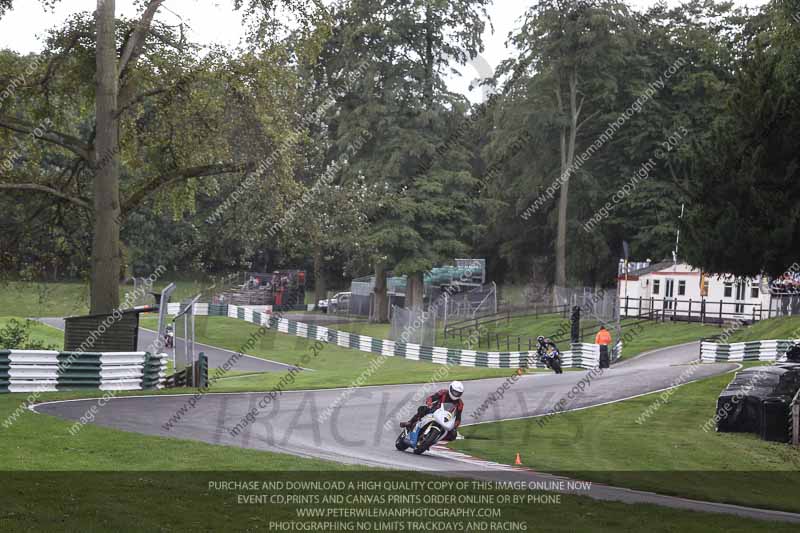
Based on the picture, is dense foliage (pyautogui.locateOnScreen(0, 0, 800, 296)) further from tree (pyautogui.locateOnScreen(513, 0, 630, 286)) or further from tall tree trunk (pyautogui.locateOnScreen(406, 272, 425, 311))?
tall tree trunk (pyautogui.locateOnScreen(406, 272, 425, 311))

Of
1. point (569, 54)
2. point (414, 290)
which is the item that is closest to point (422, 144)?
point (414, 290)

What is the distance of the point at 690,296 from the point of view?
2215 inches

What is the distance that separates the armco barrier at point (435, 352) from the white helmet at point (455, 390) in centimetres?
2197

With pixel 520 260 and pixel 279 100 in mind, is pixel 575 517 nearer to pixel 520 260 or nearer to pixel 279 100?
pixel 279 100

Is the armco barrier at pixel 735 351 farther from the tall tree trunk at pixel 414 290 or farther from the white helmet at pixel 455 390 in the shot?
the tall tree trunk at pixel 414 290

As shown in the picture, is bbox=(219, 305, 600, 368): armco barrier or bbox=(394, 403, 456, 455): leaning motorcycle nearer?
bbox=(394, 403, 456, 455): leaning motorcycle

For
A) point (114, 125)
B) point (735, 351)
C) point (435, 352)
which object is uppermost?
point (114, 125)

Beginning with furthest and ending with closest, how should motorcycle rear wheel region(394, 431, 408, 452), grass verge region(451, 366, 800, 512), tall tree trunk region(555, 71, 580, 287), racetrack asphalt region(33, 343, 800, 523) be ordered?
tall tree trunk region(555, 71, 580, 287) < motorcycle rear wheel region(394, 431, 408, 452) < grass verge region(451, 366, 800, 512) < racetrack asphalt region(33, 343, 800, 523)

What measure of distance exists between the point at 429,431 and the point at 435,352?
28.2 meters

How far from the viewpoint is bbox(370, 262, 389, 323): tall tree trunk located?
199ft

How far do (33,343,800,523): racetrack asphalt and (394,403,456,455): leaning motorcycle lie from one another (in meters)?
0.25

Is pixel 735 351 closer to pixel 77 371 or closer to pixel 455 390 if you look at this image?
pixel 455 390

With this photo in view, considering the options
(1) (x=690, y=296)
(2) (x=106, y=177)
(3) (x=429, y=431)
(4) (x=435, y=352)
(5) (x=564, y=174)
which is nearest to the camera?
(3) (x=429, y=431)

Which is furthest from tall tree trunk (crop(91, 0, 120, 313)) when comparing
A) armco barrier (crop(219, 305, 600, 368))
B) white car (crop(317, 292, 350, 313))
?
white car (crop(317, 292, 350, 313))
